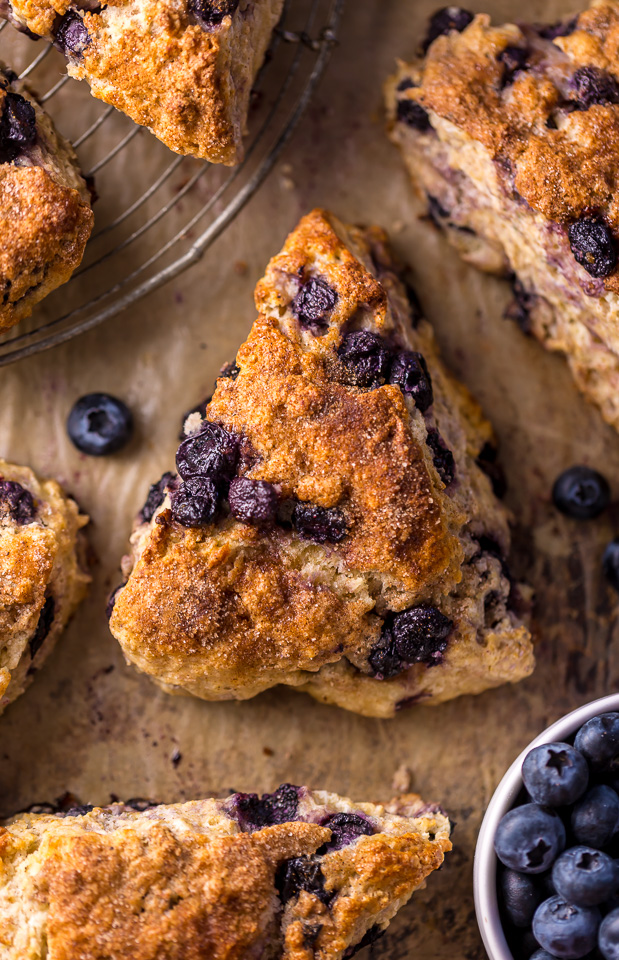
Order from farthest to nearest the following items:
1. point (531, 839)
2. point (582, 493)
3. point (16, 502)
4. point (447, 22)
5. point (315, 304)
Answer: point (582, 493)
point (447, 22)
point (16, 502)
point (315, 304)
point (531, 839)

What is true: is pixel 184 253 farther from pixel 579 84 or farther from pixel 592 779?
pixel 592 779

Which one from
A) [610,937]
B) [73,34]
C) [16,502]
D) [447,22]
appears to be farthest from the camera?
[447,22]

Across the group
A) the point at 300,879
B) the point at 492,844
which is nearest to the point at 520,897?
the point at 492,844

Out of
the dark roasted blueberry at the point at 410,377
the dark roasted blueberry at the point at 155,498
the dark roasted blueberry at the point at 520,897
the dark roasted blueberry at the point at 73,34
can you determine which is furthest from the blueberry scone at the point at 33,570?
the dark roasted blueberry at the point at 520,897

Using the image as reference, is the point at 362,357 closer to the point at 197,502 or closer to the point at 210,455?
the point at 210,455

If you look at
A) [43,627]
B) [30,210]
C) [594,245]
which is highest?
[594,245]

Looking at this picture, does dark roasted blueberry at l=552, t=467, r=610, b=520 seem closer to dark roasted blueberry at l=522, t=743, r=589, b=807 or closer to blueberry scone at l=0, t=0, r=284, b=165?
dark roasted blueberry at l=522, t=743, r=589, b=807

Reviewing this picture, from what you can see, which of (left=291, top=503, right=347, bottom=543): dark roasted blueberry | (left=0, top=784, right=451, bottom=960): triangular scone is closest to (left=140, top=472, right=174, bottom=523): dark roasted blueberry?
(left=291, top=503, right=347, bottom=543): dark roasted blueberry
